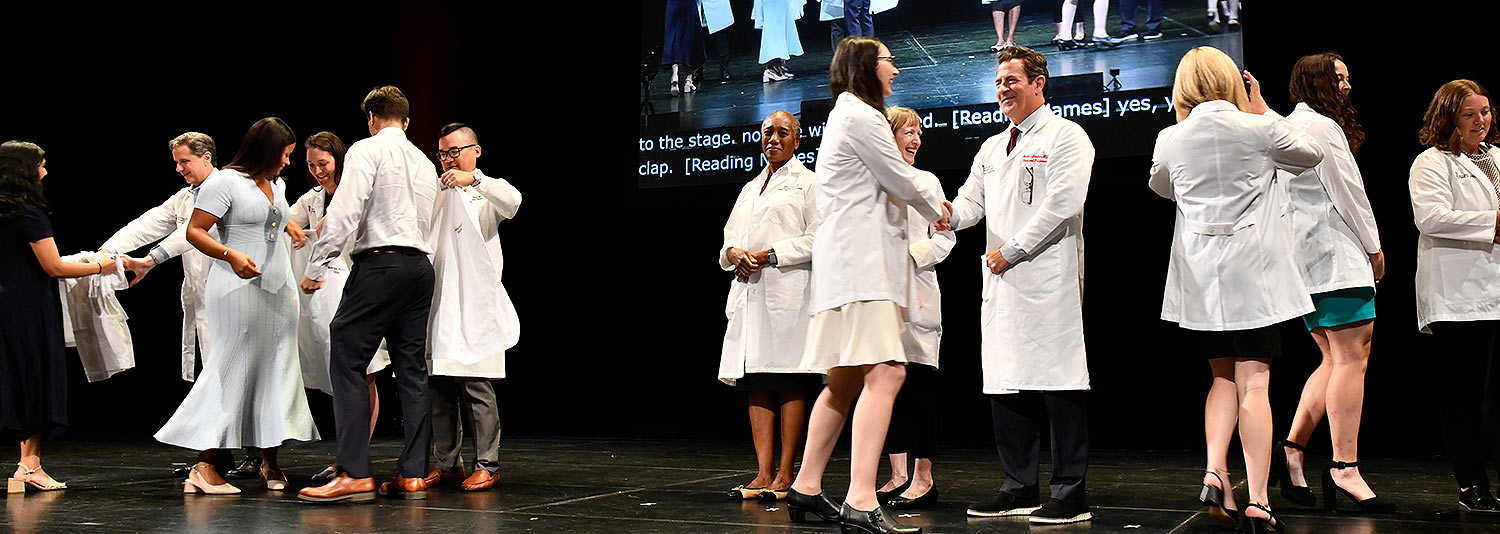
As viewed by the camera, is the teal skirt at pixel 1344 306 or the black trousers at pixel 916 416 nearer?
the teal skirt at pixel 1344 306

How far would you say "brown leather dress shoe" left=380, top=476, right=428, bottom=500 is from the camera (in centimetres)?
395

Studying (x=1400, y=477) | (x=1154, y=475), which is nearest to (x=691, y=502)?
(x=1154, y=475)

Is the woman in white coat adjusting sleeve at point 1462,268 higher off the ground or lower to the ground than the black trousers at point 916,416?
higher

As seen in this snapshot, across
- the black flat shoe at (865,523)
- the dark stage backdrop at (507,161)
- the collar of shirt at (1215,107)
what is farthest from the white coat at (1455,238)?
the dark stage backdrop at (507,161)

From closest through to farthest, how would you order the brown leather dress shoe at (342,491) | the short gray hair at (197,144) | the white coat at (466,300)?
the brown leather dress shoe at (342,491)
the white coat at (466,300)
the short gray hair at (197,144)

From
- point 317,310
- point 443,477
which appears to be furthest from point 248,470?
point 443,477

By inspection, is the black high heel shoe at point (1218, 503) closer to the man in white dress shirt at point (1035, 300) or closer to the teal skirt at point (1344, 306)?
the man in white dress shirt at point (1035, 300)

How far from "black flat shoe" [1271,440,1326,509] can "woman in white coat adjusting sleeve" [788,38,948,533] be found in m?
1.35

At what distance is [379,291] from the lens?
388 cm

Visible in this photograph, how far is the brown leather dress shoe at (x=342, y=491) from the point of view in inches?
148

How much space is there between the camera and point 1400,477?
4.57 meters

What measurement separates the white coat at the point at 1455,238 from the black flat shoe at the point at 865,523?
75.8 inches

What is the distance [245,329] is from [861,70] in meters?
2.32

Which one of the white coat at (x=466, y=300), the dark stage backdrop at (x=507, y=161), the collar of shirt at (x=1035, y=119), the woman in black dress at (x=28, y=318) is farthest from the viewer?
the dark stage backdrop at (x=507, y=161)
